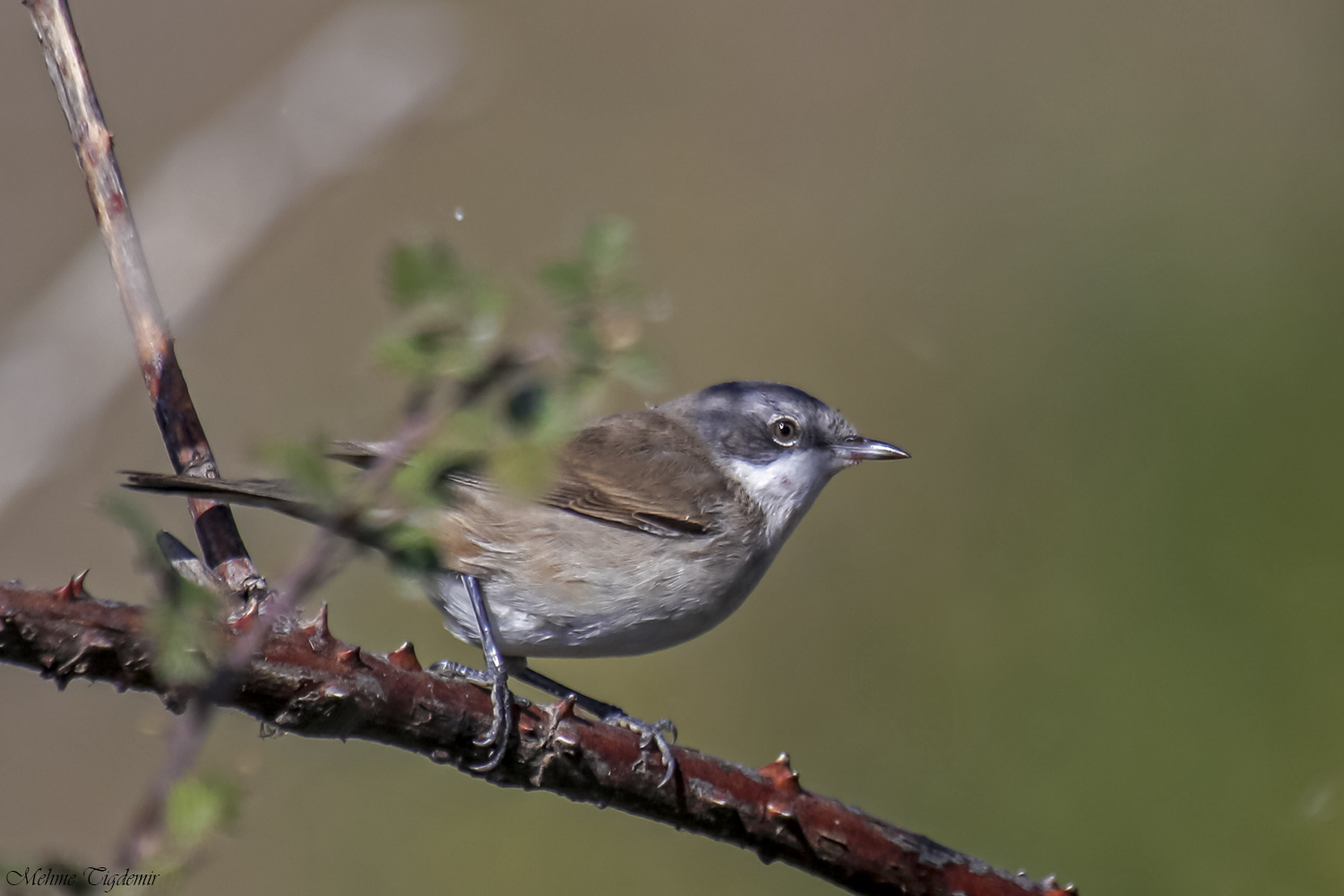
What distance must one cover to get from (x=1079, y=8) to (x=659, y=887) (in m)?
7.01

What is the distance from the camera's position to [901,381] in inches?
264

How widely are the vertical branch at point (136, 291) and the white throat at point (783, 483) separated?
1.74 metres

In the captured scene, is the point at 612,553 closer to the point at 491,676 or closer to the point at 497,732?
the point at 491,676

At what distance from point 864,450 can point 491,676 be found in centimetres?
159

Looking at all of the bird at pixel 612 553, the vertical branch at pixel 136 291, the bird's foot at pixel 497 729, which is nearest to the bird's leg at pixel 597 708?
the bird at pixel 612 553

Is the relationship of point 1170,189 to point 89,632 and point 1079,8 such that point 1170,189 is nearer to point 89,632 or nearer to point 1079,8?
point 1079,8

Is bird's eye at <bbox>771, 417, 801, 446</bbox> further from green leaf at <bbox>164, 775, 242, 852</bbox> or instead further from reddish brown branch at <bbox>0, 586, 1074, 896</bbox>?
green leaf at <bbox>164, 775, 242, 852</bbox>

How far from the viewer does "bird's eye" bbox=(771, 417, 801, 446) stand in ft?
12.4

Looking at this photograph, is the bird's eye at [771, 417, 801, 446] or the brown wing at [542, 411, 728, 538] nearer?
the brown wing at [542, 411, 728, 538]

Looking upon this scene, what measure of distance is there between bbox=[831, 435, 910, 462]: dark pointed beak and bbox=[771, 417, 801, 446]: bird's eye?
5.2 inches

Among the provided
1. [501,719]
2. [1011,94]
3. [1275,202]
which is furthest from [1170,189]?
[501,719]

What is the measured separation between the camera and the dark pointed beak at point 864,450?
12.1ft

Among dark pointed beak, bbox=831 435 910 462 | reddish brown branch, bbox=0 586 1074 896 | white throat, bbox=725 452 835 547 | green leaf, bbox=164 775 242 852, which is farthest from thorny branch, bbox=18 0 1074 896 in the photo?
dark pointed beak, bbox=831 435 910 462

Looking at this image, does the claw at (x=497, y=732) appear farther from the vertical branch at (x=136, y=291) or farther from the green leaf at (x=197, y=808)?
the green leaf at (x=197, y=808)
